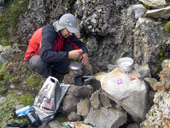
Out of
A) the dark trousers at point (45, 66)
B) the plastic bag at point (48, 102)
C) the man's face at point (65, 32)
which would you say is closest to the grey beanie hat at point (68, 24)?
the man's face at point (65, 32)

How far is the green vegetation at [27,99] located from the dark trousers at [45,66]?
662mm

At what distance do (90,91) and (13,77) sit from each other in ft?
9.63

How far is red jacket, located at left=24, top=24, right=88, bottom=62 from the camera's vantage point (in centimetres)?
471

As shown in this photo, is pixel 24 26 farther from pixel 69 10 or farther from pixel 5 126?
pixel 5 126

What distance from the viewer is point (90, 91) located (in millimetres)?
4637

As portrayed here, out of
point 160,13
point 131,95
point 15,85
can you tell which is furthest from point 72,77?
point 160,13

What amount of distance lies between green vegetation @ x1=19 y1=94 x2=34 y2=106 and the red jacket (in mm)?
1086

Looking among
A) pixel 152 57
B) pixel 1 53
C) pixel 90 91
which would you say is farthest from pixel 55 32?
pixel 1 53

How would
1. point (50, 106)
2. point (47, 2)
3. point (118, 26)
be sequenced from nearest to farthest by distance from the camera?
point (50, 106), point (118, 26), point (47, 2)

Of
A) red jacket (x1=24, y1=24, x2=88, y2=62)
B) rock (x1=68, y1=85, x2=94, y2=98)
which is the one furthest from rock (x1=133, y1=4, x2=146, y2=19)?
rock (x1=68, y1=85, x2=94, y2=98)

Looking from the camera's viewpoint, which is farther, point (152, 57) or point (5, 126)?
point (152, 57)

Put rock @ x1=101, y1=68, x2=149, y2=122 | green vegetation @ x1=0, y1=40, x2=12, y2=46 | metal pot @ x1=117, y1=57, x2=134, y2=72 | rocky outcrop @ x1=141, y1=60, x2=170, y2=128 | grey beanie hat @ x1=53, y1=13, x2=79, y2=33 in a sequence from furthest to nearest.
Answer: green vegetation @ x1=0, y1=40, x2=12, y2=46 < grey beanie hat @ x1=53, y1=13, x2=79, y2=33 < metal pot @ x1=117, y1=57, x2=134, y2=72 < rock @ x1=101, y1=68, x2=149, y2=122 < rocky outcrop @ x1=141, y1=60, x2=170, y2=128

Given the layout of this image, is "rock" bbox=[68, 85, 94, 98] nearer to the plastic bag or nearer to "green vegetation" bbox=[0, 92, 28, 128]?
the plastic bag

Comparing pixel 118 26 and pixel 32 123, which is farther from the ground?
pixel 118 26
